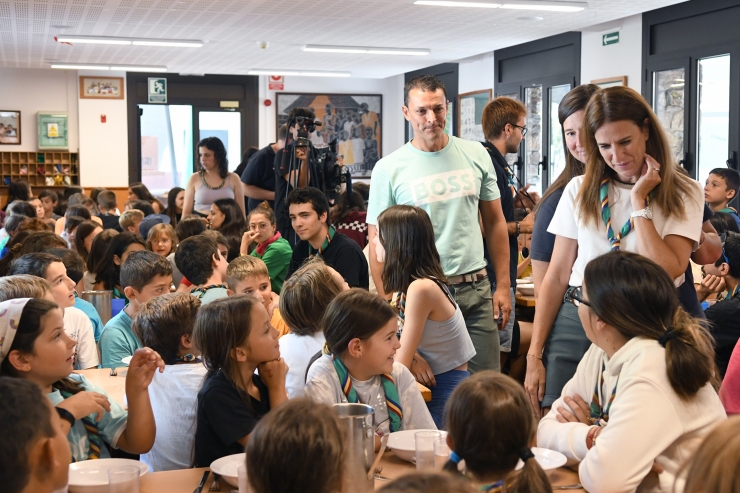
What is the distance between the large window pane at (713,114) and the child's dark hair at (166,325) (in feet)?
22.2

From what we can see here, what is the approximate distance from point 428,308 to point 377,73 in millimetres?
11822

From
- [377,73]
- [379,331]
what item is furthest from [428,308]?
[377,73]

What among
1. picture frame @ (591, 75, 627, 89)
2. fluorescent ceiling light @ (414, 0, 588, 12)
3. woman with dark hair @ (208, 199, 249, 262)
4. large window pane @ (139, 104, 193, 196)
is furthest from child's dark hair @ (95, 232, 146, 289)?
large window pane @ (139, 104, 193, 196)

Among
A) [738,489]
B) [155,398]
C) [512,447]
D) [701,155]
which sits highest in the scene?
[701,155]

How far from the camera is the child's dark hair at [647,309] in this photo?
1.81m

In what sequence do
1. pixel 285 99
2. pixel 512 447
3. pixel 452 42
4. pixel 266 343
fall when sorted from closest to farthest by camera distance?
pixel 512 447
pixel 266 343
pixel 452 42
pixel 285 99

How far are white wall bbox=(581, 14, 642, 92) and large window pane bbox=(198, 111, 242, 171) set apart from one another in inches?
295

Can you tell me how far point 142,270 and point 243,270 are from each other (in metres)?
0.45

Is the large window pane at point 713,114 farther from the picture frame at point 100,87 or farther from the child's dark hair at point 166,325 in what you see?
the picture frame at point 100,87

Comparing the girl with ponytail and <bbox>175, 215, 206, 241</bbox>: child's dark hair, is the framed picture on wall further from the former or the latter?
the girl with ponytail

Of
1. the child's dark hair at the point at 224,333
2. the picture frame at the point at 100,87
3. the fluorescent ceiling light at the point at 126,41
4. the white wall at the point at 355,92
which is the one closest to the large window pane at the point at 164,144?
the picture frame at the point at 100,87

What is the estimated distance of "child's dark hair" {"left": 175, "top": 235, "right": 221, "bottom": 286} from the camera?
3.86m

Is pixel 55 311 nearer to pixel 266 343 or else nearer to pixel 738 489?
pixel 266 343

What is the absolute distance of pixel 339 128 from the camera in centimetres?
1549
